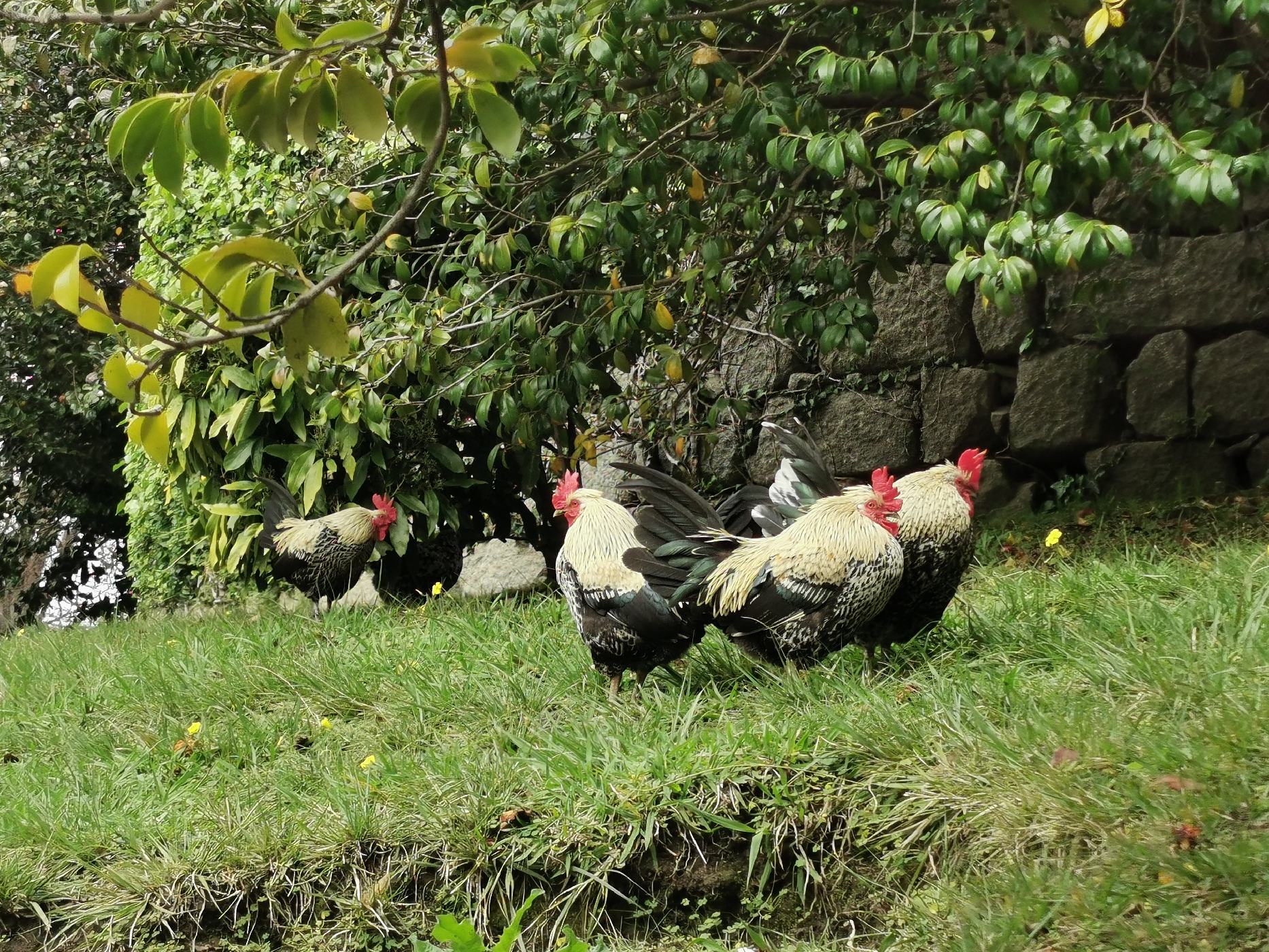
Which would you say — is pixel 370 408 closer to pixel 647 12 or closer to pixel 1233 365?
pixel 647 12

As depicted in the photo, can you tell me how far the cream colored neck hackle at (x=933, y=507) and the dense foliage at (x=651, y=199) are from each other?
2.25 ft

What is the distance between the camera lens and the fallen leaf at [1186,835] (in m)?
2.62

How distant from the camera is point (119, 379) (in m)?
1.52

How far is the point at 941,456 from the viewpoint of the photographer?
7.34 metres

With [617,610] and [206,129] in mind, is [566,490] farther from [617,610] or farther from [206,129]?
[206,129]

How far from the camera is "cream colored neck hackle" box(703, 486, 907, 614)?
3781 millimetres

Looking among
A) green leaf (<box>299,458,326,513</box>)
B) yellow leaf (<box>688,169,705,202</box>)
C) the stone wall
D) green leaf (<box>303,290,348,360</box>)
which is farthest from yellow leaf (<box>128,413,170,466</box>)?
the stone wall

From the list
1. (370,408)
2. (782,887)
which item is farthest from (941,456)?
(782,887)

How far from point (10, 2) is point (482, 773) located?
593 centimetres

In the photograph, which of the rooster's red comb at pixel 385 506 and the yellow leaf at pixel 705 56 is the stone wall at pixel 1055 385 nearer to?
the rooster's red comb at pixel 385 506

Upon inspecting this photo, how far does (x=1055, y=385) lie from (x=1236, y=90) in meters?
3.01

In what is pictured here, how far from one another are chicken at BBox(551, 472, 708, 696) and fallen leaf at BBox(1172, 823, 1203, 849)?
167 cm

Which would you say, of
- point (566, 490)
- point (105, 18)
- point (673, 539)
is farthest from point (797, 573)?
point (105, 18)

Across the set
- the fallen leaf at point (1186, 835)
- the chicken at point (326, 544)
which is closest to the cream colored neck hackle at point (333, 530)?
the chicken at point (326, 544)
